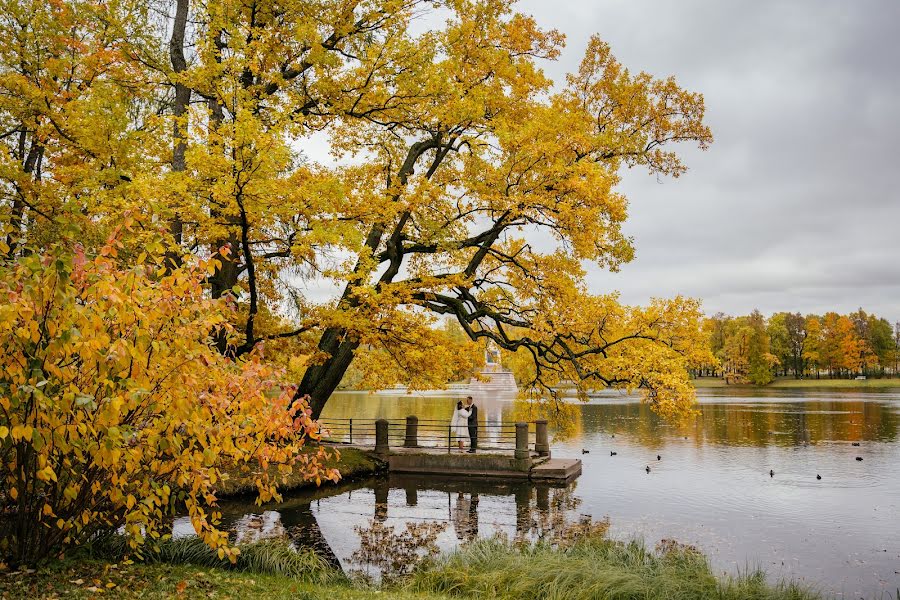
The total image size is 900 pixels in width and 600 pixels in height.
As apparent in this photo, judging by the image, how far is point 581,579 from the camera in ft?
28.2

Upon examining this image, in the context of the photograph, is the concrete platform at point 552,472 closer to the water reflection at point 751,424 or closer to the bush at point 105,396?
the water reflection at point 751,424

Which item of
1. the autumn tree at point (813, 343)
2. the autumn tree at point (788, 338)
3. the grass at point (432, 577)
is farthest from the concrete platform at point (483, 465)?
the autumn tree at point (813, 343)

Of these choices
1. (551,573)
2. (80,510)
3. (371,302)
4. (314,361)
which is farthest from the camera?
(314,361)

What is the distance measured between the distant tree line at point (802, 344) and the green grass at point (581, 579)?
8752cm

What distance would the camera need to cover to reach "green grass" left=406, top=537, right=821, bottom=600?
8.23 m

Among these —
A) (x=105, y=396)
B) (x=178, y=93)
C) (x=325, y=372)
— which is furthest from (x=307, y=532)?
(x=178, y=93)

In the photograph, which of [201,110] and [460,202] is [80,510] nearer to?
[201,110]

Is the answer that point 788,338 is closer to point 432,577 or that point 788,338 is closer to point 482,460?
point 482,460

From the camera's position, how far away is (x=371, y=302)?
522 inches

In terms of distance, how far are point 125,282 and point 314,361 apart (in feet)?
34.2

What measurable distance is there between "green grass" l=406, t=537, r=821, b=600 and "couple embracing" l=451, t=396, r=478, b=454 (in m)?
10.3

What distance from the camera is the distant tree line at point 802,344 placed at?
296ft

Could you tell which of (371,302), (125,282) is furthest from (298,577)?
(371,302)

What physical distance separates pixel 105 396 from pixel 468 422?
16.3 meters
